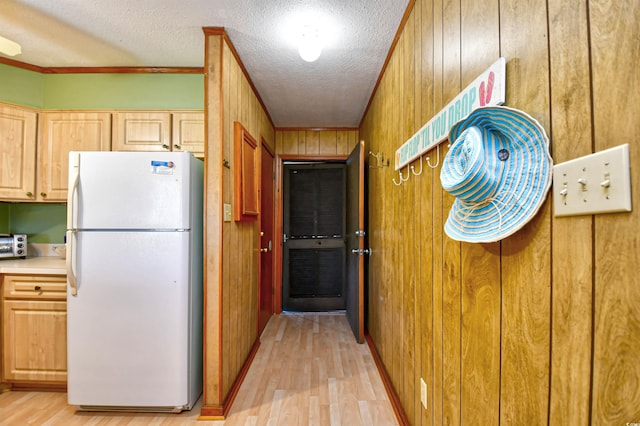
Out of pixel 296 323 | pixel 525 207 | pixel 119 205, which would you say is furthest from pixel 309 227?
pixel 525 207

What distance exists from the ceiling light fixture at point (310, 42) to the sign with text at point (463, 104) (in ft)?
2.81

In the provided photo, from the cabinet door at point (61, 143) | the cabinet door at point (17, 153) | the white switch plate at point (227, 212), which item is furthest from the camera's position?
the cabinet door at point (61, 143)

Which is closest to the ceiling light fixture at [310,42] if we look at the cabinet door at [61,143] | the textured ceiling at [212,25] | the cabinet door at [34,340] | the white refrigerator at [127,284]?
the textured ceiling at [212,25]

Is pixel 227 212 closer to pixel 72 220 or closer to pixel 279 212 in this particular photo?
pixel 72 220

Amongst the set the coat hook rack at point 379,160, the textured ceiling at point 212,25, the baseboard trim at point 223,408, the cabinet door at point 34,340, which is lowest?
the baseboard trim at point 223,408

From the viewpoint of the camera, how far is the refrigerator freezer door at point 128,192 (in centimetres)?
187

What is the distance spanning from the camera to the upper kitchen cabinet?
2.49 meters

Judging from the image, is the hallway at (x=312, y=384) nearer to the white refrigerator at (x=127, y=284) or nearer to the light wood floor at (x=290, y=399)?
the light wood floor at (x=290, y=399)

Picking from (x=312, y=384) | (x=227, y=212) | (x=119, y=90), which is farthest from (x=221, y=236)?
(x=119, y=90)

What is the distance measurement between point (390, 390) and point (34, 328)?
250cm

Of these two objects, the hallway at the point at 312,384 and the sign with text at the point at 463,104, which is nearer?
the sign with text at the point at 463,104

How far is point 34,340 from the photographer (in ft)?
7.00

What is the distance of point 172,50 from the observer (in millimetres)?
2223

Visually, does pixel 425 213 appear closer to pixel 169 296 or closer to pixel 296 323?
pixel 169 296
